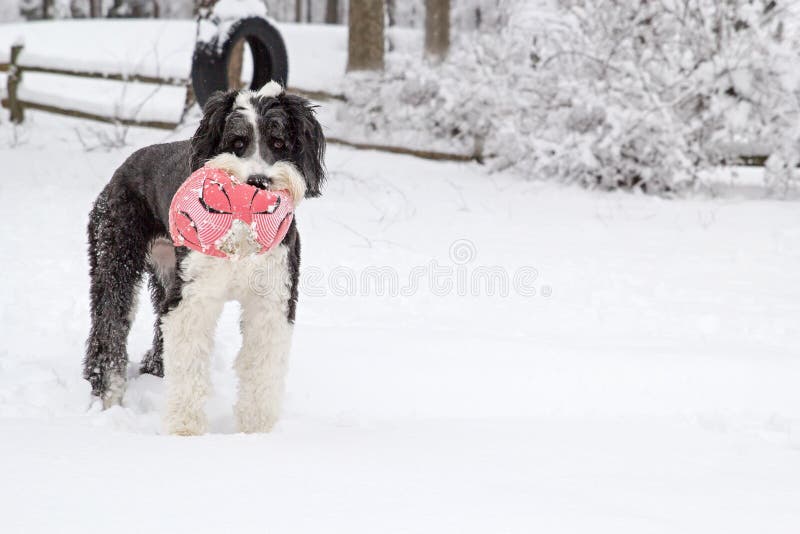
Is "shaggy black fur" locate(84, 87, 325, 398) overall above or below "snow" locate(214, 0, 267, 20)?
below

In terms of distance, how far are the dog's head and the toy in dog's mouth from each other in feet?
0.18

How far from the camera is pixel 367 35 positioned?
1458 cm

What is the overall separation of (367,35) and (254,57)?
26.2 feet

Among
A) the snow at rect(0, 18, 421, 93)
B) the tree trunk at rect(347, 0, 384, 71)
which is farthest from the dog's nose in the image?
the snow at rect(0, 18, 421, 93)

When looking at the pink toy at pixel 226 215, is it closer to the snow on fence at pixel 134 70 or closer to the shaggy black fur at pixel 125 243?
the shaggy black fur at pixel 125 243

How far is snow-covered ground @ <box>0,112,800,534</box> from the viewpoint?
249 cm

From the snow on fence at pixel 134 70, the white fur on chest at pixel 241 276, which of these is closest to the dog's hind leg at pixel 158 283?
the white fur on chest at pixel 241 276

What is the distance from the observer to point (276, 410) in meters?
3.72

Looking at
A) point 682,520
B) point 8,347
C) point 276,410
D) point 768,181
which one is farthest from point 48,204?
point 768,181

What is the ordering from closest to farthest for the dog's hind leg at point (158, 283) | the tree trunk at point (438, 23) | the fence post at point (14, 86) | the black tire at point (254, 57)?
1. the dog's hind leg at point (158, 283)
2. the black tire at point (254, 57)
3. the fence post at point (14, 86)
4. the tree trunk at point (438, 23)

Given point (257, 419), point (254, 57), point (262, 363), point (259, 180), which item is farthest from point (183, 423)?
point (254, 57)

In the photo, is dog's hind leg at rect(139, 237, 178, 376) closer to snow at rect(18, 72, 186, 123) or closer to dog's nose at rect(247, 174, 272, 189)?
dog's nose at rect(247, 174, 272, 189)

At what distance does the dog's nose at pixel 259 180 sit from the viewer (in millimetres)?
3199

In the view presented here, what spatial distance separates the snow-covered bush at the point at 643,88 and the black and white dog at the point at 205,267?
6.91 metres
